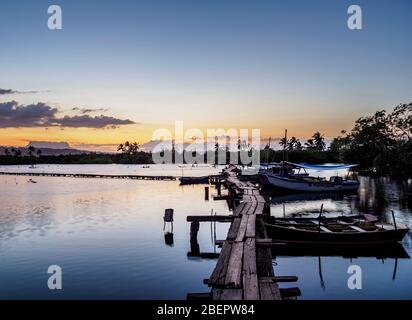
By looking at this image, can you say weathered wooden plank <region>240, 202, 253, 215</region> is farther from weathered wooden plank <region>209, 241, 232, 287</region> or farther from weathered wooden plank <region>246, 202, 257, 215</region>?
weathered wooden plank <region>209, 241, 232, 287</region>

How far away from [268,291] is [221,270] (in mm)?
2085

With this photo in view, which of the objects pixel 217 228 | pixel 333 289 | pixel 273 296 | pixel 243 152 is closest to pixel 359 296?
pixel 333 289

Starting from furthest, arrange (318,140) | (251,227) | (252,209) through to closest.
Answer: (318,140), (252,209), (251,227)

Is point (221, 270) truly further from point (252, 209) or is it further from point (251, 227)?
point (252, 209)

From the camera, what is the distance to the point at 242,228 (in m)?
18.8

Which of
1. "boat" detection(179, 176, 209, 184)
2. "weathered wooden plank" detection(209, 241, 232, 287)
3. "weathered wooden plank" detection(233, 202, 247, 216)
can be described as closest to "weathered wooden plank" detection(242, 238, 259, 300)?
"weathered wooden plank" detection(209, 241, 232, 287)

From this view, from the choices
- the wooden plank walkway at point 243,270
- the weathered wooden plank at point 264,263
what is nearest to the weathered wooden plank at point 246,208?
the wooden plank walkway at point 243,270

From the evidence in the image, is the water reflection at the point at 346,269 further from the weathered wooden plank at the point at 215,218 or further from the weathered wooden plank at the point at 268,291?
the weathered wooden plank at the point at 268,291

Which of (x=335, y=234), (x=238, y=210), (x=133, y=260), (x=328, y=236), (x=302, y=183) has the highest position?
(x=238, y=210)

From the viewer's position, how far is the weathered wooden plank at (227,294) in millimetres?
10031

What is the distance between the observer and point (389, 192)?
55156 mm

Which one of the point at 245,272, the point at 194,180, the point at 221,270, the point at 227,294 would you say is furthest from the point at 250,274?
the point at 194,180

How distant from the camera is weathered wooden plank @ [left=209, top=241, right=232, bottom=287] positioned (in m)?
11.1
